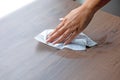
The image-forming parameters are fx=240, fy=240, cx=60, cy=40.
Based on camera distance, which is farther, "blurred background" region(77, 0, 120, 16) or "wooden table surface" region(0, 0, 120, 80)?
"blurred background" region(77, 0, 120, 16)

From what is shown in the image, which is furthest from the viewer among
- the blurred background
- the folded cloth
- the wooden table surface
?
the blurred background

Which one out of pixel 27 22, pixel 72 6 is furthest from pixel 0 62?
pixel 72 6

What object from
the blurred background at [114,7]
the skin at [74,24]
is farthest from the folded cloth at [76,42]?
the blurred background at [114,7]

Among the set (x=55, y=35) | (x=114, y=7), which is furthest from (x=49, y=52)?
(x=114, y=7)

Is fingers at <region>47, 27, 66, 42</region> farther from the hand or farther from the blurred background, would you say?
the blurred background

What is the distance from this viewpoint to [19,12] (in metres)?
1.24

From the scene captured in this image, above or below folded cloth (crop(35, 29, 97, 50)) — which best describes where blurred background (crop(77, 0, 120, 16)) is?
above

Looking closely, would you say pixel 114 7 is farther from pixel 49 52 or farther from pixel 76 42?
pixel 49 52

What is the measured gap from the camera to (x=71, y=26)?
1.10 metres

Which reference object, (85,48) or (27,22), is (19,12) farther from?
(85,48)

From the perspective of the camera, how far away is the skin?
1.07 metres

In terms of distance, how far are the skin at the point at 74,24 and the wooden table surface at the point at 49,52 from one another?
6 centimetres

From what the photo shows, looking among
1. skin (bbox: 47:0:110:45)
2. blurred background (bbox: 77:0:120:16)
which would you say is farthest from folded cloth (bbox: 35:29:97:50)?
blurred background (bbox: 77:0:120:16)

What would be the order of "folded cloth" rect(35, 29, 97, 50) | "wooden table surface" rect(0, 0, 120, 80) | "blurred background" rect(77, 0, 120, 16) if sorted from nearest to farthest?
"wooden table surface" rect(0, 0, 120, 80), "folded cloth" rect(35, 29, 97, 50), "blurred background" rect(77, 0, 120, 16)
